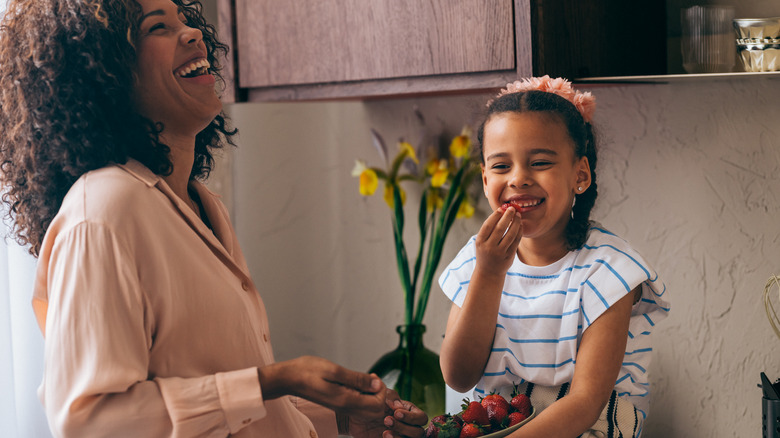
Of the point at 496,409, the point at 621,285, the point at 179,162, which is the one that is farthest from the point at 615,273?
the point at 179,162

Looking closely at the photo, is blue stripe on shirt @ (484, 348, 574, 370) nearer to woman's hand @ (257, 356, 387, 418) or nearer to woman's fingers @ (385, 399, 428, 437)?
woman's fingers @ (385, 399, 428, 437)

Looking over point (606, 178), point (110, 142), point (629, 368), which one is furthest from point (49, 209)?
point (606, 178)

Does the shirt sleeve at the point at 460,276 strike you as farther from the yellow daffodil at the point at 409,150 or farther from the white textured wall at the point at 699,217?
the yellow daffodil at the point at 409,150

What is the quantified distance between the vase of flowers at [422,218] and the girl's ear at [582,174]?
A: 57 cm

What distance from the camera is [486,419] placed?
98 centimetres

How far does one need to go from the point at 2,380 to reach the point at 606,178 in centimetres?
117

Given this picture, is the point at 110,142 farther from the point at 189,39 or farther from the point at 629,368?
the point at 629,368

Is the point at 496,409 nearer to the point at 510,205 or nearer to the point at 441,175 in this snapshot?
the point at 510,205

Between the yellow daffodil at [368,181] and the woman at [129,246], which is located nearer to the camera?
the woman at [129,246]

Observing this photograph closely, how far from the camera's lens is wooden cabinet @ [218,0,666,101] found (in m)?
1.16

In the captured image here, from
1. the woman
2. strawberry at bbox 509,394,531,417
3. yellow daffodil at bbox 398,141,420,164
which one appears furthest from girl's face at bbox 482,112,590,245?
yellow daffodil at bbox 398,141,420,164

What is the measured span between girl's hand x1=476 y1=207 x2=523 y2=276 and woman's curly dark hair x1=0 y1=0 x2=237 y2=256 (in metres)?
0.43

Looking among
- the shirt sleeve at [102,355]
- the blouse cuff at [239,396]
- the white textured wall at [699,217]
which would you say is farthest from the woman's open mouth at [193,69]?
the white textured wall at [699,217]

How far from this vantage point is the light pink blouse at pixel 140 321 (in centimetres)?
71
